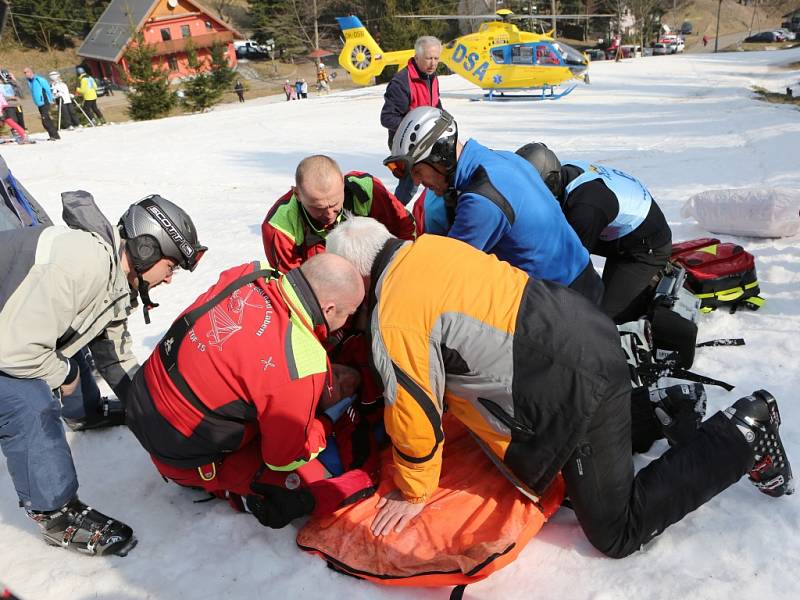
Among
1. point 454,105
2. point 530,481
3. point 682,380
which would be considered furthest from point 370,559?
point 454,105

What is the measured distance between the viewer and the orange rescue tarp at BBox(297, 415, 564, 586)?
2256 millimetres

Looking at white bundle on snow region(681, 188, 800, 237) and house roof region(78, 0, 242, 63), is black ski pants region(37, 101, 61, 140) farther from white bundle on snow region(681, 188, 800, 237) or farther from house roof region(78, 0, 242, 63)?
house roof region(78, 0, 242, 63)

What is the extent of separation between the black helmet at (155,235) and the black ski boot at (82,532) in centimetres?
113

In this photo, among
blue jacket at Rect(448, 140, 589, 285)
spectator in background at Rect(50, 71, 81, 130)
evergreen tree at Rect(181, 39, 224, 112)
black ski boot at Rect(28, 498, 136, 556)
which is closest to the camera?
black ski boot at Rect(28, 498, 136, 556)

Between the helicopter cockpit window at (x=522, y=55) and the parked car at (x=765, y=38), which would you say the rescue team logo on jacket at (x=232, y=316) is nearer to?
the helicopter cockpit window at (x=522, y=55)

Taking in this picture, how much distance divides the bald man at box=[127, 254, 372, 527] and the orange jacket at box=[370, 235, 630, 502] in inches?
11.5

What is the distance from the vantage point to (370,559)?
2.39m

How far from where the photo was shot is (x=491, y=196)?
298cm

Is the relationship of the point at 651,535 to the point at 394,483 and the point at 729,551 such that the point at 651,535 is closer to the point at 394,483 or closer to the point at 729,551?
the point at 729,551

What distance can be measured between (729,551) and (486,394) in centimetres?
118

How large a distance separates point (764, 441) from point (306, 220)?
2.64 meters

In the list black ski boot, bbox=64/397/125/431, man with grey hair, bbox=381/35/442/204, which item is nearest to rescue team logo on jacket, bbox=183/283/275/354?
black ski boot, bbox=64/397/125/431

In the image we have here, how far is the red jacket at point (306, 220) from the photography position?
366 cm

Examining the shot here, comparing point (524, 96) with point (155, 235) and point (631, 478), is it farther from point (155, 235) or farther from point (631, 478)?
point (631, 478)
